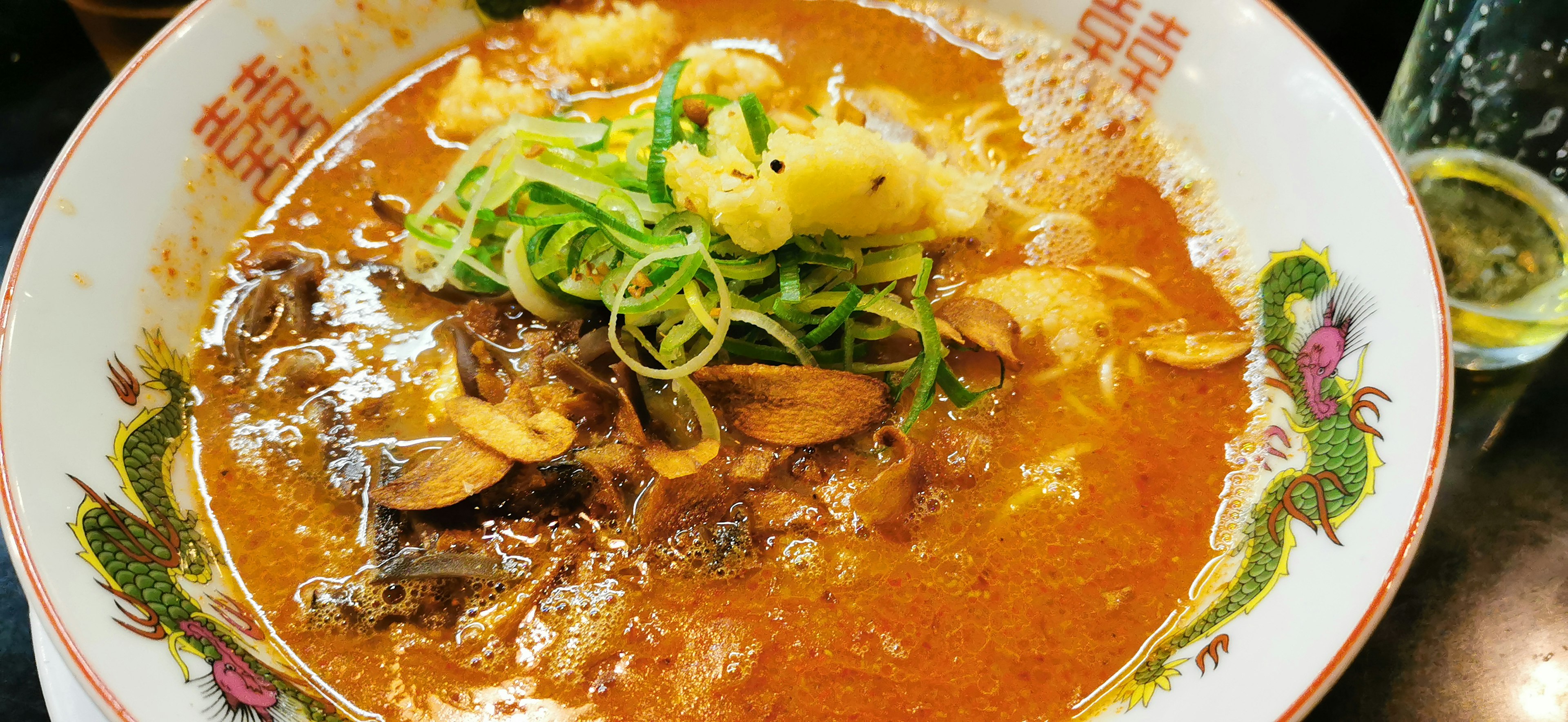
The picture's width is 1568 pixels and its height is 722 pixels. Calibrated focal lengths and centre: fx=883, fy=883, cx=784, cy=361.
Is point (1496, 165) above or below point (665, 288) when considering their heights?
above

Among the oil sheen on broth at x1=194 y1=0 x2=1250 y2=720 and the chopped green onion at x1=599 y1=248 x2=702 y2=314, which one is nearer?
the oil sheen on broth at x1=194 y1=0 x2=1250 y2=720

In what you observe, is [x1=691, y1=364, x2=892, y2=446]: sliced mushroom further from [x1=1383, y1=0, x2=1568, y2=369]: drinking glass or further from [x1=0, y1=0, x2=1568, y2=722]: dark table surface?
[x1=1383, y1=0, x2=1568, y2=369]: drinking glass

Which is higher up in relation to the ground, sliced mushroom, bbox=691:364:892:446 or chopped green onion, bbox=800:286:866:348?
chopped green onion, bbox=800:286:866:348

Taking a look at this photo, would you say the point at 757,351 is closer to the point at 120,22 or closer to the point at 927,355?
the point at 927,355

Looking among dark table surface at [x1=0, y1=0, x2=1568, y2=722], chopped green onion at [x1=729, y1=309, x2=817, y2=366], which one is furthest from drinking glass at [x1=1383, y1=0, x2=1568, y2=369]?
chopped green onion at [x1=729, y1=309, x2=817, y2=366]

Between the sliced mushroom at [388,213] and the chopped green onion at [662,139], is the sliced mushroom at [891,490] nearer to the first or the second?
the chopped green onion at [662,139]

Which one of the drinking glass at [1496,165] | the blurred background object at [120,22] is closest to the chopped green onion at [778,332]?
the drinking glass at [1496,165]

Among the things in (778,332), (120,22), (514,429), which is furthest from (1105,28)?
(120,22)
